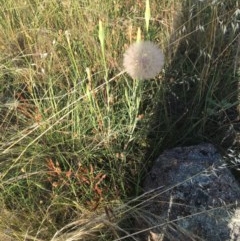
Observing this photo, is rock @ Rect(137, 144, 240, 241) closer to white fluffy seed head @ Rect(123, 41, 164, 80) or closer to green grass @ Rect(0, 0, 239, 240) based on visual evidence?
green grass @ Rect(0, 0, 239, 240)

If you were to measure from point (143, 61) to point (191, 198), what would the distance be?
512 millimetres

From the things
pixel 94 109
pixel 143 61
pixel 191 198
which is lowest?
pixel 191 198

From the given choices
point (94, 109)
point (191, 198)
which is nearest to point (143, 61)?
point (94, 109)

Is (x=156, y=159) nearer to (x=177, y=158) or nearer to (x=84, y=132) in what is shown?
(x=177, y=158)

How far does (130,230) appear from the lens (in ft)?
5.35

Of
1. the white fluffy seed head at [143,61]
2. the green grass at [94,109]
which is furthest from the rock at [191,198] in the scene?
the white fluffy seed head at [143,61]

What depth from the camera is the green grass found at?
1664 mm

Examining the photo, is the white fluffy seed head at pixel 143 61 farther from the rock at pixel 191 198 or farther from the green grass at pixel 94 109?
the rock at pixel 191 198

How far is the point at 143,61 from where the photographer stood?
1.51 m

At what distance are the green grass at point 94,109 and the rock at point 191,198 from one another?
0.11m

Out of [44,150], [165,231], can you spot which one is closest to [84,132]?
[44,150]

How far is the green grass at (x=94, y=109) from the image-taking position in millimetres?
1664

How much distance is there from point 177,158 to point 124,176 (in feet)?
0.76

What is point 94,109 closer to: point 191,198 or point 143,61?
point 143,61
